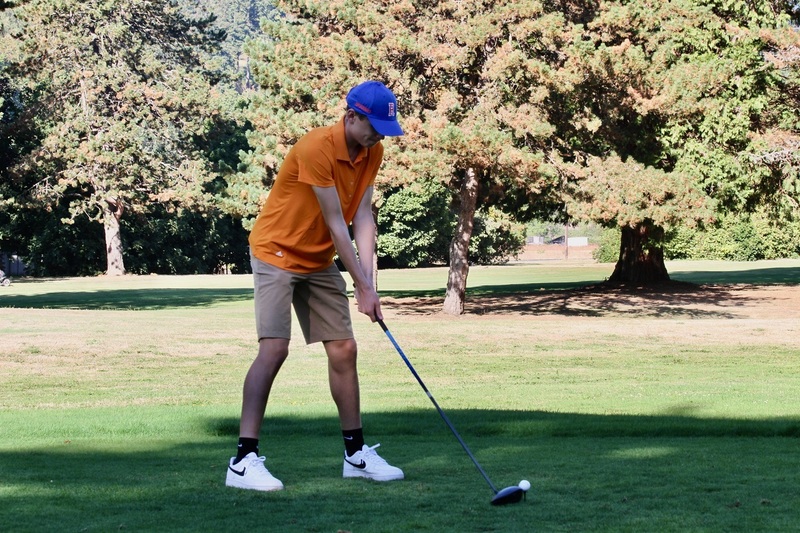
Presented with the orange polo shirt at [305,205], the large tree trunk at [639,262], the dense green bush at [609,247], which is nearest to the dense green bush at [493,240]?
the dense green bush at [609,247]

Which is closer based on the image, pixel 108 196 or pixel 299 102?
pixel 299 102

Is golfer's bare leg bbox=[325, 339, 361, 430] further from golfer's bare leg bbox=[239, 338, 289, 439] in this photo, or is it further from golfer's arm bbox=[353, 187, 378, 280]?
golfer's arm bbox=[353, 187, 378, 280]

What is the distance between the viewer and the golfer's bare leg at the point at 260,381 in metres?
5.52

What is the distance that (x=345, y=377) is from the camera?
227 inches

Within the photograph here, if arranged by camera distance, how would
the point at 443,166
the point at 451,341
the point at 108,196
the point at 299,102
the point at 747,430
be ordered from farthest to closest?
the point at 108,196, the point at 299,102, the point at 443,166, the point at 451,341, the point at 747,430

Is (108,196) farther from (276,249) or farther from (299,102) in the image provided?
(276,249)

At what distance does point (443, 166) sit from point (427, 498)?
19.3 m

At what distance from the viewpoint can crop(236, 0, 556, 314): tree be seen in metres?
24.1

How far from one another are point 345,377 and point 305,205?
0.96 meters

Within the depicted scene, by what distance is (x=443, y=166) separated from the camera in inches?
941

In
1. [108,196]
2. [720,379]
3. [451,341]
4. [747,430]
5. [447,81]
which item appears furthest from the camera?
[108,196]

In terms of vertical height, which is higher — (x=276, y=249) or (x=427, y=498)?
(x=276, y=249)

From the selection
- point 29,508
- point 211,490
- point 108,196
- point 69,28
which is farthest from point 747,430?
point 69,28

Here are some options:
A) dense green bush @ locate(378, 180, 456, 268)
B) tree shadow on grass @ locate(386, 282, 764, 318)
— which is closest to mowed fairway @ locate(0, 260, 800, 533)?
tree shadow on grass @ locate(386, 282, 764, 318)
